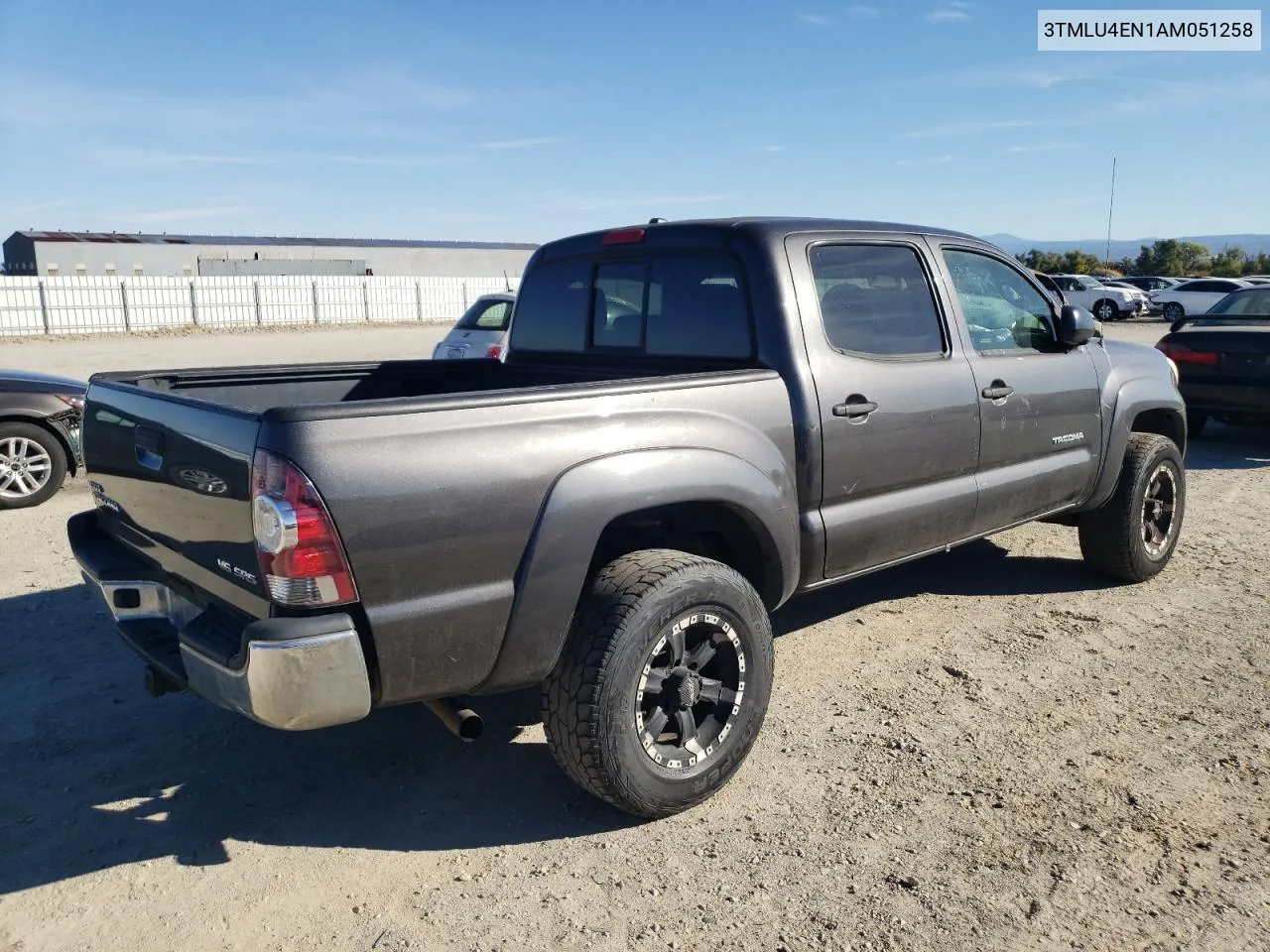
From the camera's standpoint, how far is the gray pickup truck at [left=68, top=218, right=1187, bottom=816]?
2566mm

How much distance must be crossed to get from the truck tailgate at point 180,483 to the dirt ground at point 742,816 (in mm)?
838

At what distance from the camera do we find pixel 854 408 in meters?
3.72

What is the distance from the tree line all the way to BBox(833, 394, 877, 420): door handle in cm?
4988

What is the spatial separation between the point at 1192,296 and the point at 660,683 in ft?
106

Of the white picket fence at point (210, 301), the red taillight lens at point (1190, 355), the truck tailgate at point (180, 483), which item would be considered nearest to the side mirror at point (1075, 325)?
the truck tailgate at point (180, 483)

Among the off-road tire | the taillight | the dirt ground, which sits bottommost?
the dirt ground

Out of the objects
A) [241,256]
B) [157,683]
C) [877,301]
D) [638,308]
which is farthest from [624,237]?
[241,256]

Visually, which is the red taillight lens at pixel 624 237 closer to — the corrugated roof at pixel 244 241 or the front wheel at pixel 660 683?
the front wheel at pixel 660 683

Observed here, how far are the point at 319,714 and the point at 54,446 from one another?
6.25 m

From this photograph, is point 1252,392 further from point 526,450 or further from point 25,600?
point 25,600

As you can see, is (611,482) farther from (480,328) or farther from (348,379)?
(480,328)

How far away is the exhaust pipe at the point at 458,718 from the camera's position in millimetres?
2867

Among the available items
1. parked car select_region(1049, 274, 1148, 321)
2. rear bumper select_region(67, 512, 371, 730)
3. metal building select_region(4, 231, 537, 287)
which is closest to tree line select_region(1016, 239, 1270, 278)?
parked car select_region(1049, 274, 1148, 321)

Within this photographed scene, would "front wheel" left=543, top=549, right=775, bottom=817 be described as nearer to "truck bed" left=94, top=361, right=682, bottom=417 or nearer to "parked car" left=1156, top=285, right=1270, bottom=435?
"truck bed" left=94, top=361, right=682, bottom=417
